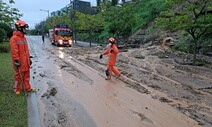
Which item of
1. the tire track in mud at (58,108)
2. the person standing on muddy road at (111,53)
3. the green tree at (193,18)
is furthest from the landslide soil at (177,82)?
the tire track in mud at (58,108)

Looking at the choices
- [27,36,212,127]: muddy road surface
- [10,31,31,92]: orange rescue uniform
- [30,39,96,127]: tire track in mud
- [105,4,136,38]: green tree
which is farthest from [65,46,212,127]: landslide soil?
[105,4,136,38]: green tree

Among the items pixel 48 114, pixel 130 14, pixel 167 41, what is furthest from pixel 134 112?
pixel 130 14

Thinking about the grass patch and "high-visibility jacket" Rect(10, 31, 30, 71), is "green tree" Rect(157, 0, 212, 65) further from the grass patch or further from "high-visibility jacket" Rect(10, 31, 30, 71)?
the grass patch

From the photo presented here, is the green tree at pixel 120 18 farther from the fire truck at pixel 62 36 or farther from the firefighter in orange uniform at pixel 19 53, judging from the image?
the firefighter in orange uniform at pixel 19 53

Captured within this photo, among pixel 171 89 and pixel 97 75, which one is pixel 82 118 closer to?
pixel 171 89

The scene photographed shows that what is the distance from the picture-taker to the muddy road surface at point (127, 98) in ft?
24.0

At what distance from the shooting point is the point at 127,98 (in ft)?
31.6

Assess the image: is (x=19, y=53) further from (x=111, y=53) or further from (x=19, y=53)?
(x=111, y=53)

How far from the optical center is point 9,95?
355 inches

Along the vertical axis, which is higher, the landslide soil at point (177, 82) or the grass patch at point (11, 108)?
the grass patch at point (11, 108)

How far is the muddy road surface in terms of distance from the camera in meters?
7.32

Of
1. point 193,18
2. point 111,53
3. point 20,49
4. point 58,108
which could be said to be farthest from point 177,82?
point 20,49

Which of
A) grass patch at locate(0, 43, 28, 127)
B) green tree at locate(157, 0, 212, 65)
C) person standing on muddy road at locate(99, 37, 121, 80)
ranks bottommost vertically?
grass patch at locate(0, 43, 28, 127)

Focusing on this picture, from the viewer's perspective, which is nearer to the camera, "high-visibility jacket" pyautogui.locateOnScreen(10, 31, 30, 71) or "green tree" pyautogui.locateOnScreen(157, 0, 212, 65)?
"high-visibility jacket" pyautogui.locateOnScreen(10, 31, 30, 71)
